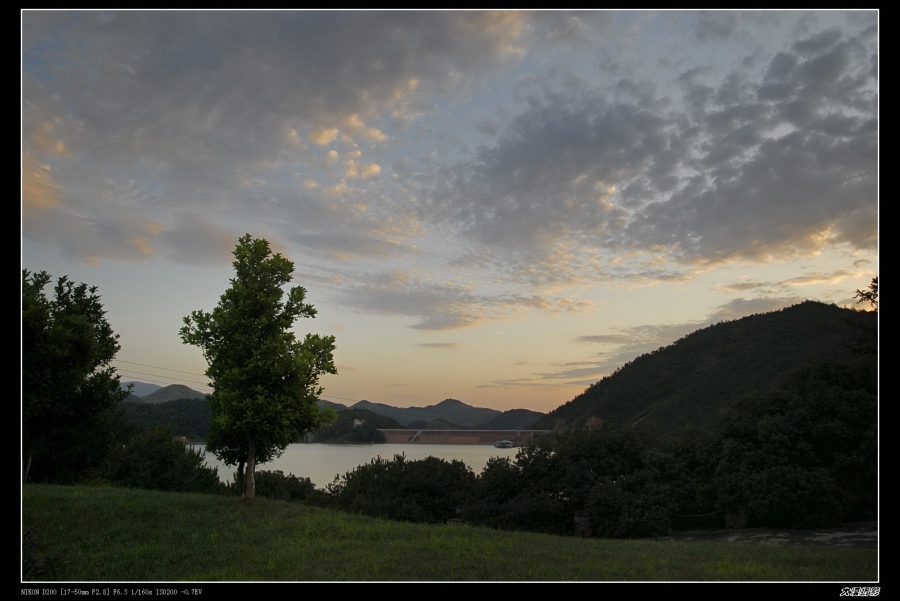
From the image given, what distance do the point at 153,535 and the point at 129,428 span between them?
18968 mm

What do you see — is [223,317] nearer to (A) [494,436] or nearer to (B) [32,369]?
(B) [32,369]

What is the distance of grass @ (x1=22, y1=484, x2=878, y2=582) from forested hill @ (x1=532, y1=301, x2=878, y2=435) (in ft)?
68.8

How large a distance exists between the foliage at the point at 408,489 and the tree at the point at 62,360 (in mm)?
8439

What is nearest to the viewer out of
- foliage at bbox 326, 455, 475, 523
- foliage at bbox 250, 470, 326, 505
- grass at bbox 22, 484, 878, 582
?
grass at bbox 22, 484, 878, 582

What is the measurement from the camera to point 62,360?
1495 centimetres

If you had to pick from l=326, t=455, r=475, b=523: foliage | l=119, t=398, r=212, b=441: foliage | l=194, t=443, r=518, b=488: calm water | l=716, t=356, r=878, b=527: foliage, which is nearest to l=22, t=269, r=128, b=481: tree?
l=194, t=443, r=518, b=488: calm water

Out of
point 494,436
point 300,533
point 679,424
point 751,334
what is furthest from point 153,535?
point 751,334

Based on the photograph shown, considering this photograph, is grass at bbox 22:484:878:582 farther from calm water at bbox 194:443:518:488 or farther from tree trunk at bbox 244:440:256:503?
calm water at bbox 194:443:518:488

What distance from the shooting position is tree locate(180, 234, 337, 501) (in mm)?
12562

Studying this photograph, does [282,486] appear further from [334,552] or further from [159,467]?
[334,552]

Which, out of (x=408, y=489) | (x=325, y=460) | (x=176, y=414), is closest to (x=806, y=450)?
(x=408, y=489)

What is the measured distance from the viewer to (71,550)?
9.28 m

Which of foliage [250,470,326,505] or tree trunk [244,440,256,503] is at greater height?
tree trunk [244,440,256,503]

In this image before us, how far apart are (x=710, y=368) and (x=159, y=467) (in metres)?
39.9
